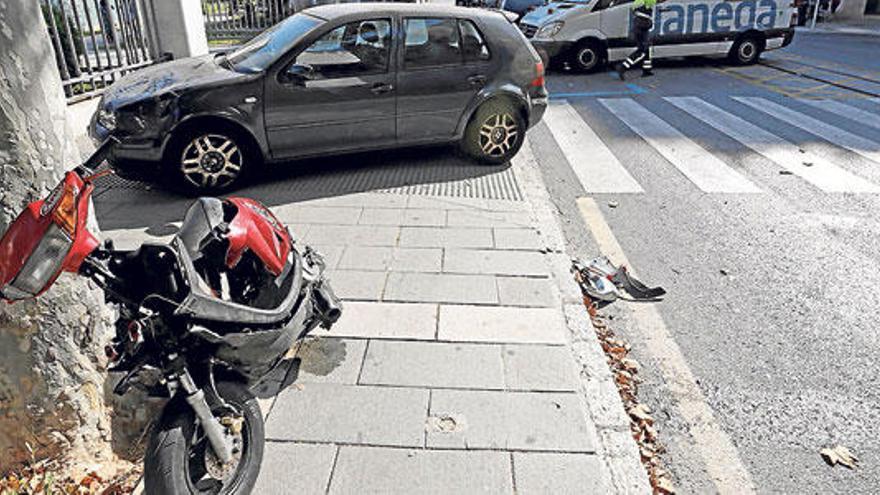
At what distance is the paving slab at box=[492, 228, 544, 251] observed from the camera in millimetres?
4770

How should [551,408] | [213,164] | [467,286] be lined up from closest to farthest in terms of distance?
1. [551,408]
2. [467,286]
3. [213,164]

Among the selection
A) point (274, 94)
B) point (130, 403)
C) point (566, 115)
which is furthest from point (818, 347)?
point (566, 115)

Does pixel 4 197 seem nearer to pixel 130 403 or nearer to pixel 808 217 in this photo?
pixel 130 403

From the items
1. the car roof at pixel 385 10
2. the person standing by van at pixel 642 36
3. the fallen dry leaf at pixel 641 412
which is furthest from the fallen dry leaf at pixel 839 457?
the person standing by van at pixel 642 36

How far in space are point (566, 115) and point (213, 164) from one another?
19.1ft

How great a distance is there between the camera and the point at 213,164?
18.3 ft

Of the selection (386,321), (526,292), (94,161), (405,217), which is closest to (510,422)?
(386,321)

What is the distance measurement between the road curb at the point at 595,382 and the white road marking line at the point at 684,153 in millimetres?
2295

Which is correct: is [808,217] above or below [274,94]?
below

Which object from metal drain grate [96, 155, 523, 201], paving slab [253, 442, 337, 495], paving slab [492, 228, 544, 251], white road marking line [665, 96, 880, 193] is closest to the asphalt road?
white road marking line [665, 96, 880, 193]

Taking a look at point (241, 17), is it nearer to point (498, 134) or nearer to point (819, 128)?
point (498, 134)

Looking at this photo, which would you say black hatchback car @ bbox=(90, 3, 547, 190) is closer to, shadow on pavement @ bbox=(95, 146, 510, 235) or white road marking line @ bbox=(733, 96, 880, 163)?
shadow on pavement @ bbox=(95, 146, 510, 235)

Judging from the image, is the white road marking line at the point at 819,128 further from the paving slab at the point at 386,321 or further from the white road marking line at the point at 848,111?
the paving slab at the point at 386,321

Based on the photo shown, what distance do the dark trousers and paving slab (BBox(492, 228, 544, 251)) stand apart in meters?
8.98
